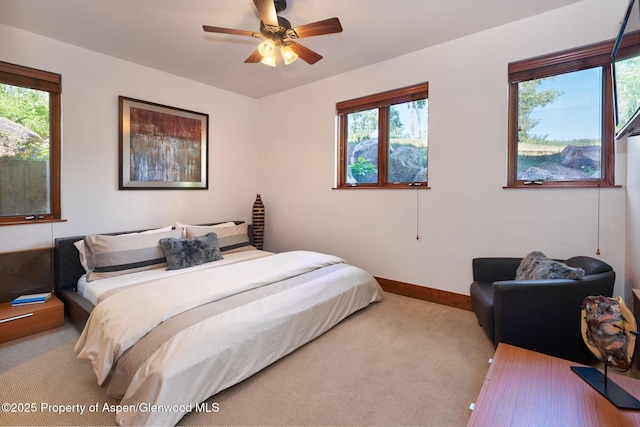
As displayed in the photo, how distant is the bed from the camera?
1.57m

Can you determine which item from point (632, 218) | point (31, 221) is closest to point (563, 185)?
point (632, 218)

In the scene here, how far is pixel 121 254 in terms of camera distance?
2.88m

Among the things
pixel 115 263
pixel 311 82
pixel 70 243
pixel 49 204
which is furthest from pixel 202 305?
pixel 311 82

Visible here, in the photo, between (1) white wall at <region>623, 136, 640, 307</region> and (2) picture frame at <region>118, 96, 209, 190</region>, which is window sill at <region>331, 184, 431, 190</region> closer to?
(1) white wall at <region>623, 136, 640, 307</region>

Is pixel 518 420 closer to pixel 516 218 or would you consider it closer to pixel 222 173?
pixel 516 218

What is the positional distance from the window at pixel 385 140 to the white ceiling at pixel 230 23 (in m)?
0.51

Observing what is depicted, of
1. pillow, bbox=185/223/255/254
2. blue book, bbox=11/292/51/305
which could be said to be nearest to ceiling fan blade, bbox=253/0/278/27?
pillow, bbox=185/223/255/254

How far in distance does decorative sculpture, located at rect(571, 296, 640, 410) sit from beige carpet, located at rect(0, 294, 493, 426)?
680 mm

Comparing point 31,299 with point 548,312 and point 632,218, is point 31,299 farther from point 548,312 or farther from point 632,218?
point 632,218

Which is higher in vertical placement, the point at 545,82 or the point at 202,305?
the point at 545,82

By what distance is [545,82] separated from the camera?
2.75 m

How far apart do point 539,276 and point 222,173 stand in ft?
13.2

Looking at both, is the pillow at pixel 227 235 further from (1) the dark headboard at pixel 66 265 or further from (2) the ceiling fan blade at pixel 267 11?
(2) the ceiling fan blade at pixel 267 11

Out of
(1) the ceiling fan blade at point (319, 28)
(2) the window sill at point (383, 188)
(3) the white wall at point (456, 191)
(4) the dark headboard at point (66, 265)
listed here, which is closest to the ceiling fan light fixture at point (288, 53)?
(1) the ceiling fan blade at point (319, 28)
